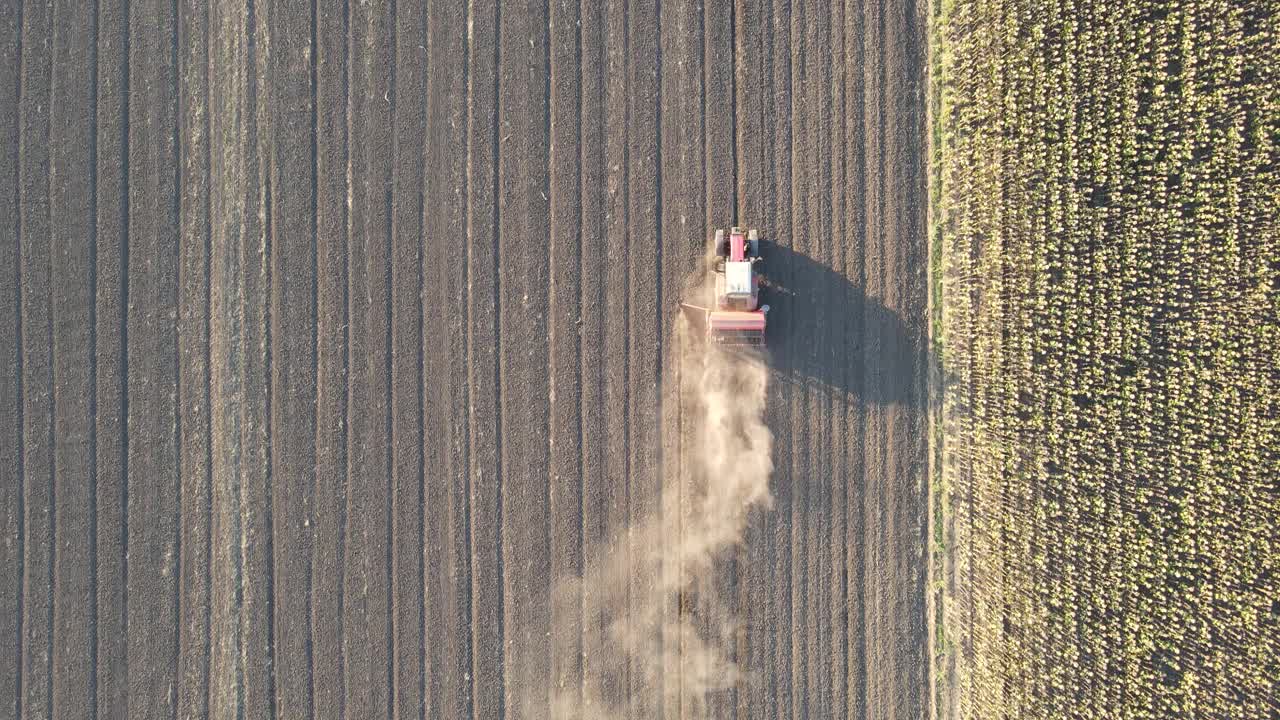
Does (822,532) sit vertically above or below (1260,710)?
above

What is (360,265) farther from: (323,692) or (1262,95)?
(1262,95)

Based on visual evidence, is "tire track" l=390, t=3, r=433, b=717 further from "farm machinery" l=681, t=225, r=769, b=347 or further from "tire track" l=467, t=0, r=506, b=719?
"farm machinery" l=681, t=225, r=769, b=347

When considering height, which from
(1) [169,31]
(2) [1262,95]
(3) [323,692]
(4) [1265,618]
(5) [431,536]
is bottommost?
(3) [323,692]

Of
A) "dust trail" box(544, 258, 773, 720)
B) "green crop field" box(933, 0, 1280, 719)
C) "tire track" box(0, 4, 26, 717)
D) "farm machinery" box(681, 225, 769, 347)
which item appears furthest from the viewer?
"tire track" box(0, 4, 26, 717)

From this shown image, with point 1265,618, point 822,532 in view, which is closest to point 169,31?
point 822,532

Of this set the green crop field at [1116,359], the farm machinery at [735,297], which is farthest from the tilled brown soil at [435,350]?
the green crop field at [1116,359]

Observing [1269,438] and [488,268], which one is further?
[488,268]

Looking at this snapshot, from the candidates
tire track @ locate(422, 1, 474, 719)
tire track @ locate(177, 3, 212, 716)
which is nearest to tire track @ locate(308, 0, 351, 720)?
tire track @ locate(422, 1, 474, 719)
